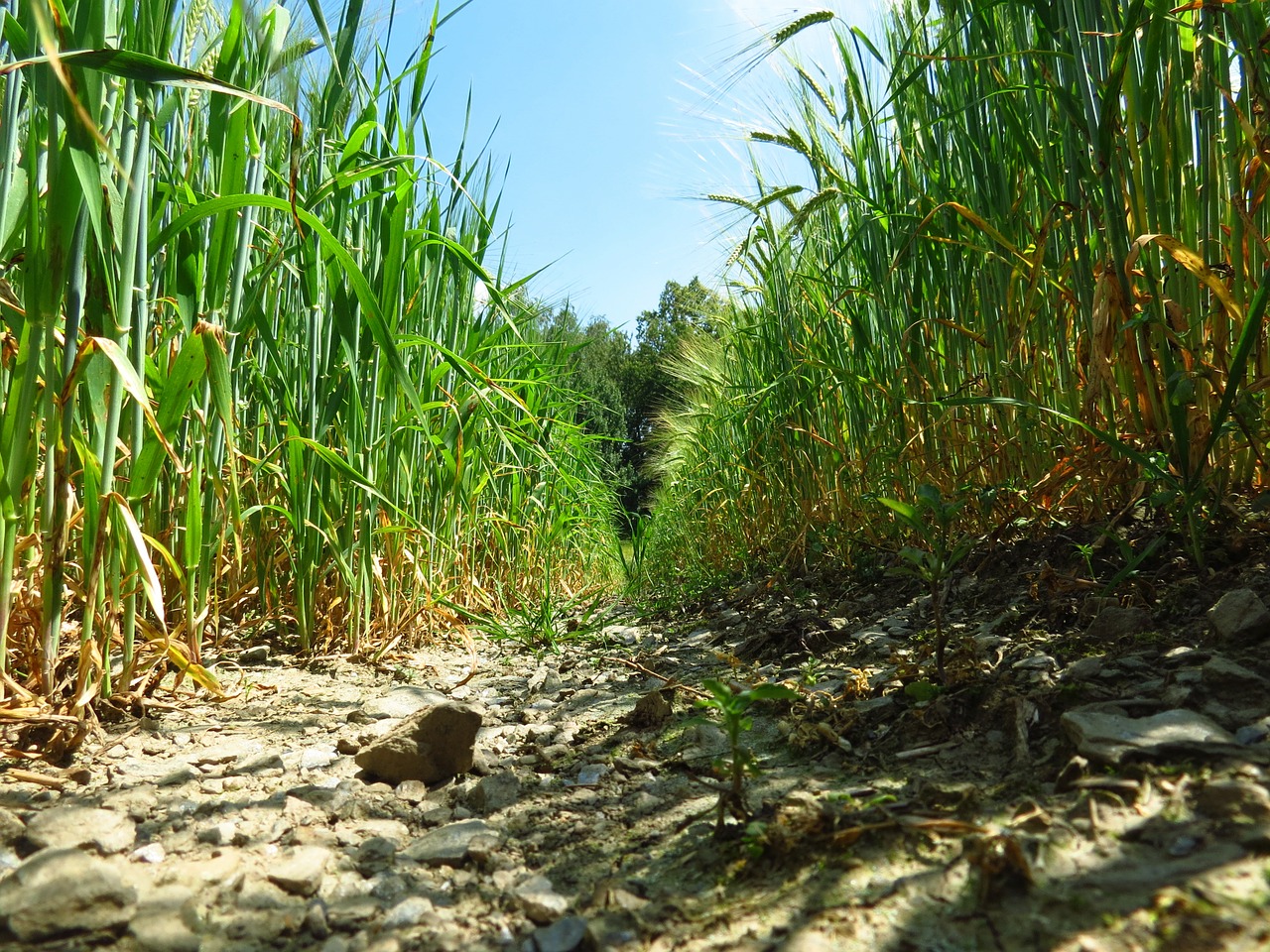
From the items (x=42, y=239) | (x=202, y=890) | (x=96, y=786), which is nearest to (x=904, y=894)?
(x=202, y=890)

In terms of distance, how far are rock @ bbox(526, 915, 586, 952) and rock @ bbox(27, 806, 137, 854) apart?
0.51 meters

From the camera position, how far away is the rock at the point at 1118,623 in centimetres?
115

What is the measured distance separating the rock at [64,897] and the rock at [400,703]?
71cm

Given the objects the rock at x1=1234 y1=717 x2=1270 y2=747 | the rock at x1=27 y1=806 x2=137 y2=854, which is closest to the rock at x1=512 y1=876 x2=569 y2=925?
the rock at x1=27 y1=806 x2=137 y2=854

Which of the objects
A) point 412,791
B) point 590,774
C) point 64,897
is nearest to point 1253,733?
point 590,774

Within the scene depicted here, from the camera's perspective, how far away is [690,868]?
819 millimetres

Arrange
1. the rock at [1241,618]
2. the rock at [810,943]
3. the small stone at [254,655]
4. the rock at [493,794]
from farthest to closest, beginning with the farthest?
the small stone at [254,655] → the rock at [493,794] → the rock at [1241,618] → the rock at [810,943]

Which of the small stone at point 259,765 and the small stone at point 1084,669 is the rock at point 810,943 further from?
the small stone at point 259,765

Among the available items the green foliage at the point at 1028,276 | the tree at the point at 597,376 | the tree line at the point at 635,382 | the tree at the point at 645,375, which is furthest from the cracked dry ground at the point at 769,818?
the tree at the point at 645,375

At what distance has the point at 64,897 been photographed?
679 millimetres

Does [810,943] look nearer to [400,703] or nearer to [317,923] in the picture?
[317,923]

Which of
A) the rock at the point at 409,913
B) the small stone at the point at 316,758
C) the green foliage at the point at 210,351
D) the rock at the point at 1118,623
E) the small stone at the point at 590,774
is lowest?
the small stone at the point at 590,774

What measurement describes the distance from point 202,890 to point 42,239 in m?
0.89

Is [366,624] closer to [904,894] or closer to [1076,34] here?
[904,894]
